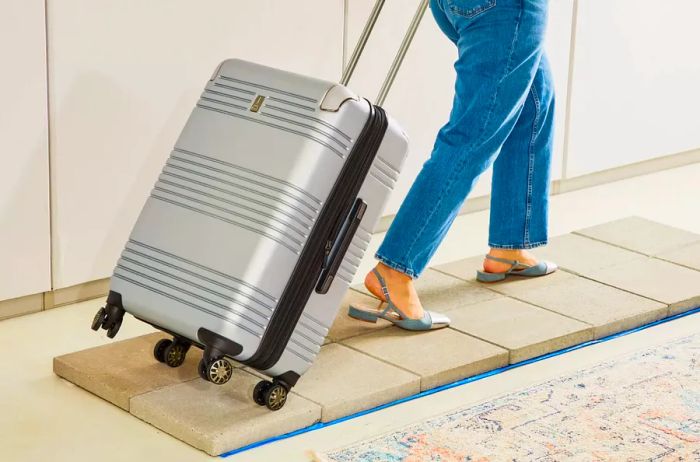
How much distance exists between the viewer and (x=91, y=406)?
2.40m

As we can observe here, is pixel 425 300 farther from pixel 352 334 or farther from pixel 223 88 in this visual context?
pixel 223 88

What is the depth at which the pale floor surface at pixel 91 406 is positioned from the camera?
7.29 feet

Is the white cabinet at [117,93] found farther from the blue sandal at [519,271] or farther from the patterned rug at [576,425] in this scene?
the patterned rug at [576,425]

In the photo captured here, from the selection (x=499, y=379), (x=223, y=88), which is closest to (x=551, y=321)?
(x=499, y=379)

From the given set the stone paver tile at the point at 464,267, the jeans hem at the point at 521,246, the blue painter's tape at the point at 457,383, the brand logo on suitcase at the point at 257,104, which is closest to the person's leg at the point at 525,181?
the jeans hem at the point at 521,246

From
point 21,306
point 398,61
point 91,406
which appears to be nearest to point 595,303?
point 398,61

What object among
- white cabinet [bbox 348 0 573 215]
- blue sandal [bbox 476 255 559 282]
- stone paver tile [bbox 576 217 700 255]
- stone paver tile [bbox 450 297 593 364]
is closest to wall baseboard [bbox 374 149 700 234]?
white cabinet [bbox 348 0 573 215]

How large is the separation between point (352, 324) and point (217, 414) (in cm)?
56

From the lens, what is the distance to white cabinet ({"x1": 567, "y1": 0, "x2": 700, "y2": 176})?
4035mm

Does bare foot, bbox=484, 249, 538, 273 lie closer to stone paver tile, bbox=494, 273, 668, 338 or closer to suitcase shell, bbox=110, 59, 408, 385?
stone paver tile, bbox=494, 273, 668, 338

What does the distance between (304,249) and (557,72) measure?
1.90 m

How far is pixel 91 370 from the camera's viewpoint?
2484mm

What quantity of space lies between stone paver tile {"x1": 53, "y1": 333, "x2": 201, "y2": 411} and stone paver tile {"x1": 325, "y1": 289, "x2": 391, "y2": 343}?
320 millimetres

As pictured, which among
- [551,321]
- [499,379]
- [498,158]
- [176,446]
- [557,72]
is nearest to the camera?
[176,446]
